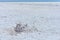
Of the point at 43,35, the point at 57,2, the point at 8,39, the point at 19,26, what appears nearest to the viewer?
the point at 8,39

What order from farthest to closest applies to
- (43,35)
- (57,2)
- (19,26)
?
(57,2), (19,26), (43,35)

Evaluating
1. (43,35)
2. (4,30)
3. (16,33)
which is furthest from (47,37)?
(4,30)

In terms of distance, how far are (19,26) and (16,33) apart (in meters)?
0.41

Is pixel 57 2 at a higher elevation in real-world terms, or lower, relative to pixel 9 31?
higher

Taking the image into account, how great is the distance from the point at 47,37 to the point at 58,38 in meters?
0.31

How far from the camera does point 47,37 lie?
5.76 m

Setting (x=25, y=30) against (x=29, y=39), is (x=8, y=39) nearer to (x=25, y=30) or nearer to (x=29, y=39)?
(x=29, y=39)

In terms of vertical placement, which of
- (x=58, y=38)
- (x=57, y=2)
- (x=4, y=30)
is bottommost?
(x=58, y=38)

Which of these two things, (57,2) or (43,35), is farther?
(57,2)

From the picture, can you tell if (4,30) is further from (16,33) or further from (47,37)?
(47,37)

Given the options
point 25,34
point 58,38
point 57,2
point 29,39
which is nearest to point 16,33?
point 25,34

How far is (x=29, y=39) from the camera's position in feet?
18.0

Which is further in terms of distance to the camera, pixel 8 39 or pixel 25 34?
pixel 25 34

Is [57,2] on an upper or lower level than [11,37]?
upper
